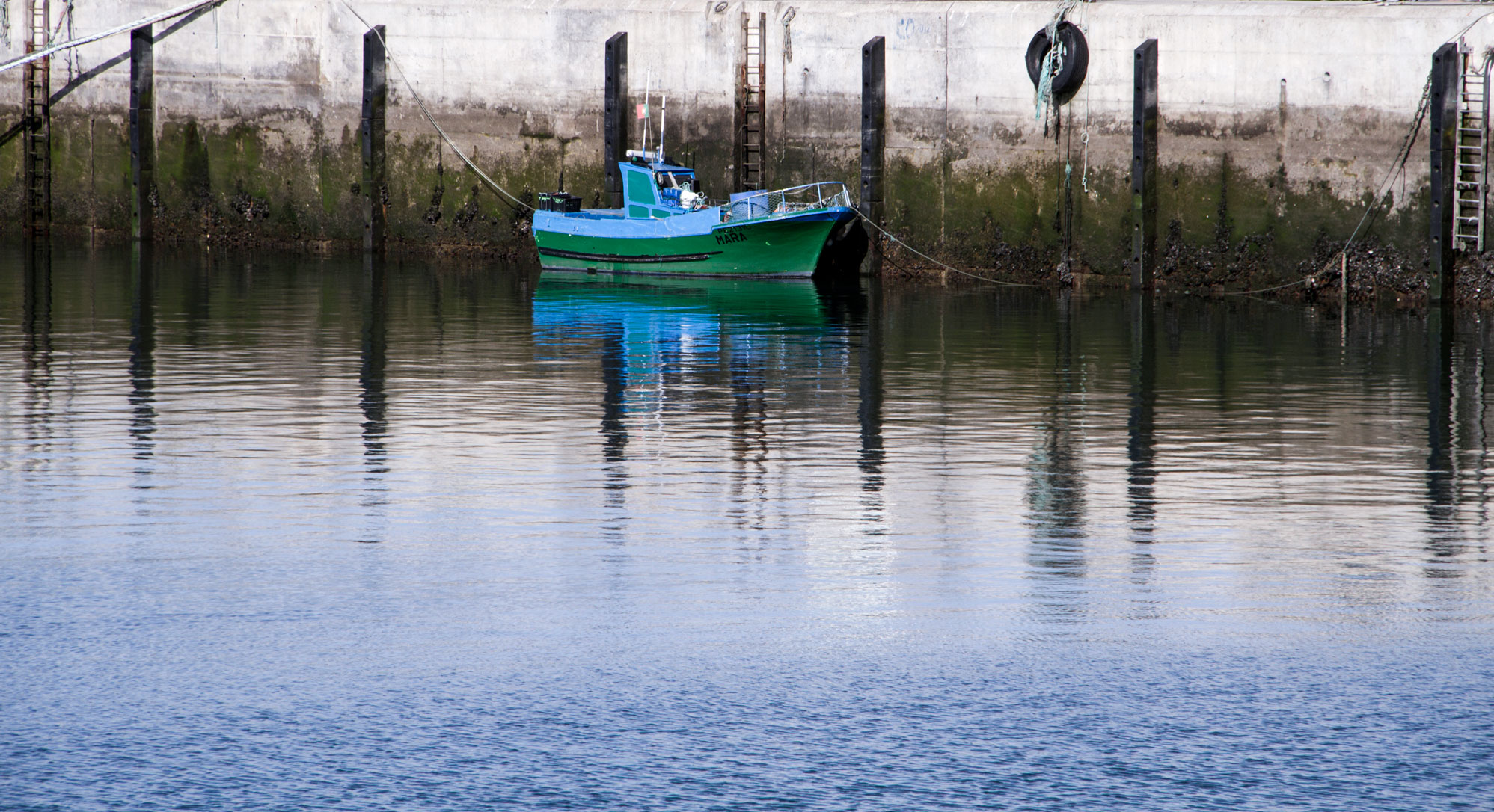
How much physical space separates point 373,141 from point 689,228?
5725mm

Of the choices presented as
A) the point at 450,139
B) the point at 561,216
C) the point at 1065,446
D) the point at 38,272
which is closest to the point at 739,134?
the point at 561,216

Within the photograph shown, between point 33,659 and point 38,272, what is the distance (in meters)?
19.1

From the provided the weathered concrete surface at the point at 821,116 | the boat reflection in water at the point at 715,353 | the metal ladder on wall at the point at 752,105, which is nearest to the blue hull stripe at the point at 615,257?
the boat reflection in water at the point at 715,353

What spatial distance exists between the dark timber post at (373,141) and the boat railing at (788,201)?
606 centimetres

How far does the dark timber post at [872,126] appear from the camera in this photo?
83.1 feet

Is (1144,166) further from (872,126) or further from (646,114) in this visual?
(646,114)

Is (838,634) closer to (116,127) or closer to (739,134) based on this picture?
(739,134)

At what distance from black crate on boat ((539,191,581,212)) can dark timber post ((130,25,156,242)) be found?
759 cm

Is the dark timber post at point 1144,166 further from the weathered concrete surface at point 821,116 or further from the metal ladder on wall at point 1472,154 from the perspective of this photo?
the metal ladder on wall at point 1472,154

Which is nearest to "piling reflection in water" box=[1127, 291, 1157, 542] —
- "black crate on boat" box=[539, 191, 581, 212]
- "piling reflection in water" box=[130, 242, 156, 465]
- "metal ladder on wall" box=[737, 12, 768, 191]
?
"piling reflection in water" box=[130, 242, 156, 465]

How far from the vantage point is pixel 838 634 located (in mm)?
8039

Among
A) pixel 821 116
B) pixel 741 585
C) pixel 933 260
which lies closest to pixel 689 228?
pixel 821 116

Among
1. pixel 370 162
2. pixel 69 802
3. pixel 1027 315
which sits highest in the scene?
pixel 370 162

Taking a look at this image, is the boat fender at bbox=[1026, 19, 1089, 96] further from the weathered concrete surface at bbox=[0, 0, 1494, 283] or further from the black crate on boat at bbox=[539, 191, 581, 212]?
the black crate on boat at bbox=[539, 191, 581, 212]
